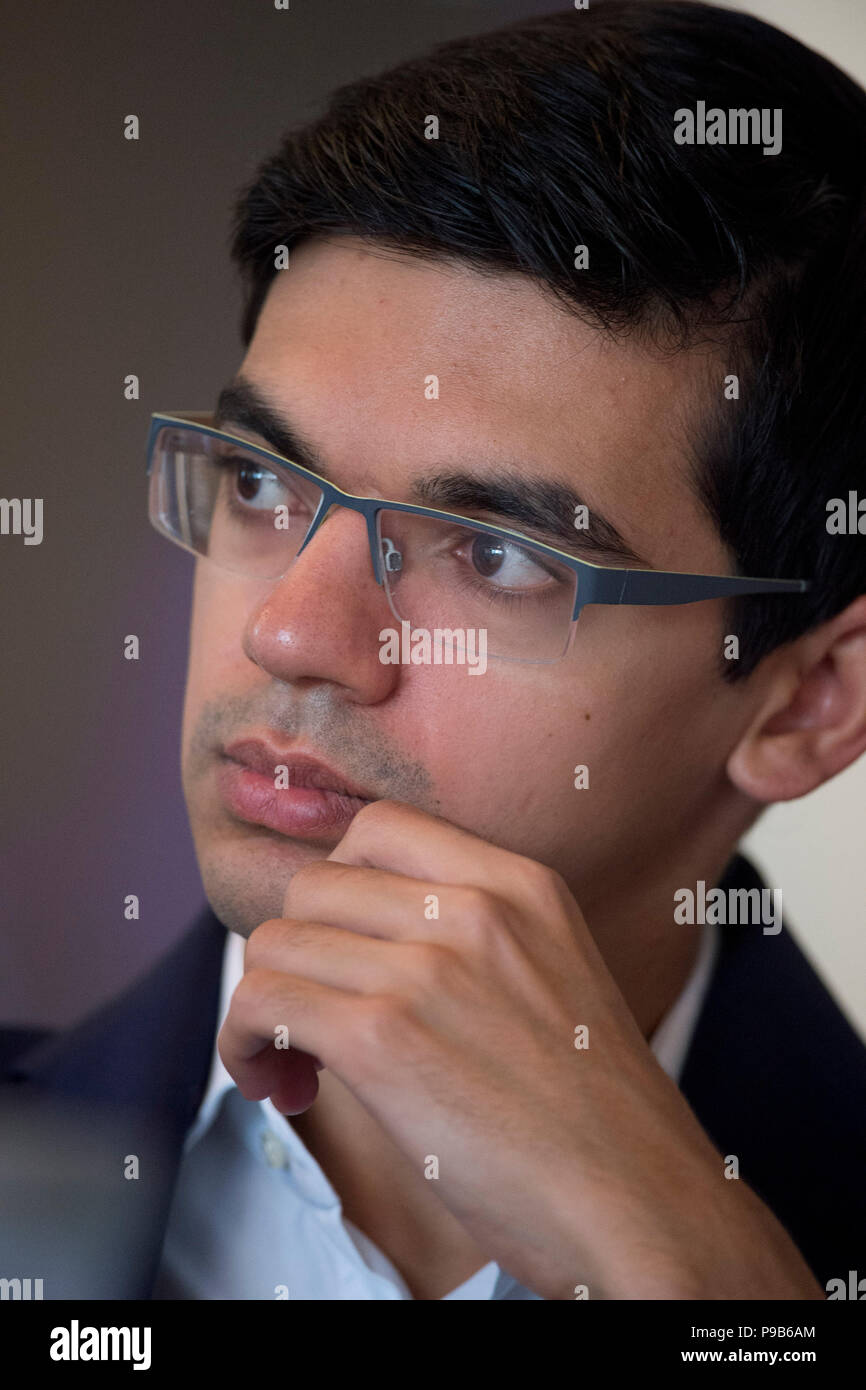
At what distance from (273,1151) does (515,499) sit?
807 mm

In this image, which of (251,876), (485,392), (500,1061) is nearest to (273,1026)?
(500,1061)

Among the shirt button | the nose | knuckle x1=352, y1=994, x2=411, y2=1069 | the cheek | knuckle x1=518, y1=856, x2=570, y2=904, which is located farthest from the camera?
the shirt button

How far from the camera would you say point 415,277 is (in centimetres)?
122

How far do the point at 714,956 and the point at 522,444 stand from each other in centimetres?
80

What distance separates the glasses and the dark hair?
0.50ft

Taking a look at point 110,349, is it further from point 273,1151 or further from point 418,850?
point 273,1151

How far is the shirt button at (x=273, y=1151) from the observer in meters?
1.36

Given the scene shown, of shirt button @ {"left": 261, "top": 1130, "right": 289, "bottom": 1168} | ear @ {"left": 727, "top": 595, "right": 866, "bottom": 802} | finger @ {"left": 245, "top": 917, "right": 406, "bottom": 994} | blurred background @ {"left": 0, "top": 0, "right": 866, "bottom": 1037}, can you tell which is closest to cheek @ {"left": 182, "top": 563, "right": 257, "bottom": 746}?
blurred background @ {"left": 0, "top": 0, "right": 866, "bottom": 1037}

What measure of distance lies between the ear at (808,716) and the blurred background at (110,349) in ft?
2.48

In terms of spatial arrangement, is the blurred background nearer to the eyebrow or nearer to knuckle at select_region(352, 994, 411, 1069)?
the eyebrow

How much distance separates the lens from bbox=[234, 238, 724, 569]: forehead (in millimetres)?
1157

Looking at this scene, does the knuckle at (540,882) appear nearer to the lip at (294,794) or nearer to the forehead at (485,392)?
the lip at (294,794)

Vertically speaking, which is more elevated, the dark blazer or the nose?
the nose
